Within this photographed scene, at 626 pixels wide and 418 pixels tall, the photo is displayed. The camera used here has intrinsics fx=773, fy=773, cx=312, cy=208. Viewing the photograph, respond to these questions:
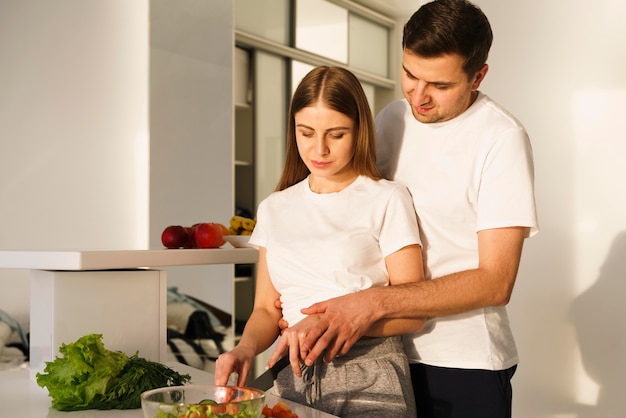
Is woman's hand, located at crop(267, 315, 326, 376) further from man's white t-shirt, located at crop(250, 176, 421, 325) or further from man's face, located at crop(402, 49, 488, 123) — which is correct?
man's face, located at crop(402, 49, 488, 123)

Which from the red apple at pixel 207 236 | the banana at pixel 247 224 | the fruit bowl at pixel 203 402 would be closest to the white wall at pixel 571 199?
the banana at pixel 247 224

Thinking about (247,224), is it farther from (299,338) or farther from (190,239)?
(299,338)

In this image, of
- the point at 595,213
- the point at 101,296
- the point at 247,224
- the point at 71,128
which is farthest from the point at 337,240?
the point at 71,128

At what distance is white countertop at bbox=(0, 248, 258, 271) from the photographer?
1704mm

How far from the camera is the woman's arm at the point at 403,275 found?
4.74 feet

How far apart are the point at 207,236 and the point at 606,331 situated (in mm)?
2064

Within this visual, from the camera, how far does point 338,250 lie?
146 centimetres

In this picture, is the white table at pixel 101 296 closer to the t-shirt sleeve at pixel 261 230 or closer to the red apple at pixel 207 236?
the red apple at pixel 207 236

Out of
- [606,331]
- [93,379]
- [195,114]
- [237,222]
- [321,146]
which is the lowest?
[606,331]

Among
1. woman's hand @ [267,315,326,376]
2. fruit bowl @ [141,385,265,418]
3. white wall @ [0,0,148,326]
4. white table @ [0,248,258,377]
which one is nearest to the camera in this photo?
fruit bowl @ [141,385,265,418]

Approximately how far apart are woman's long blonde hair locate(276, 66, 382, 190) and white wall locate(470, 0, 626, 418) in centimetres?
215

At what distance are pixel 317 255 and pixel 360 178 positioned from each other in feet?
0.64

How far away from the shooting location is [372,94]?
6203 millimetres

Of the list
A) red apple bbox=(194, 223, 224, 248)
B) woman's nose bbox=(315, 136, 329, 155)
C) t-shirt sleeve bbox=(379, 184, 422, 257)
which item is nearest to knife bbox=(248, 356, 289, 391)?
t-shirt sleeve bbox=(379, 184, 422, 257)
